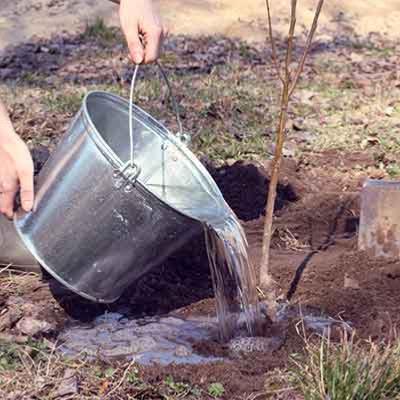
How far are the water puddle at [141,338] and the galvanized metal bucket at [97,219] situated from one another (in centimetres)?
18

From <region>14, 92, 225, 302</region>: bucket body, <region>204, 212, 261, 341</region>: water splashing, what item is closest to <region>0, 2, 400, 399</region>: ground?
<region>204, 212, 261, 341</region>: water splashing

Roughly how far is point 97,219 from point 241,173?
2.15m

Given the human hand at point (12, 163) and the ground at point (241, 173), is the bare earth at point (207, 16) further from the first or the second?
the human hand at point (12, 163)

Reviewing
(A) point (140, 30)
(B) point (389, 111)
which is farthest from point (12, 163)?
(B) point (389, 111)

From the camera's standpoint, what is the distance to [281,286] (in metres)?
4.11

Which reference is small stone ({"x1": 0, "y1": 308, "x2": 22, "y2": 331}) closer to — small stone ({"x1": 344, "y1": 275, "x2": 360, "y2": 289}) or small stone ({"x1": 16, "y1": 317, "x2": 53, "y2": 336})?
small stone ({"x1": 16, "y1": 317, "x2": 53, "y2": 336})


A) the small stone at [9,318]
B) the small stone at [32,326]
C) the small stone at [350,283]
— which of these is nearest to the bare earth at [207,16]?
the small stone at [350,283]

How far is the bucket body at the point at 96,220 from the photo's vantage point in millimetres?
3277

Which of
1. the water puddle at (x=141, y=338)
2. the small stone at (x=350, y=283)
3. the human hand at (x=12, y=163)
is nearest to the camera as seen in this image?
the human hand at (x=12, y=163)

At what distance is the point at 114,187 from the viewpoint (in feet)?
10.8

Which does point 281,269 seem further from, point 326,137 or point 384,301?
point 326,137

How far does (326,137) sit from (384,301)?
2362 millimetres

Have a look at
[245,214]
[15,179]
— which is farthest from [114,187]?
[245,214]

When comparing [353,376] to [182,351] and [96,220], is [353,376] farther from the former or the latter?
[96,220]
